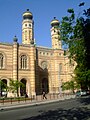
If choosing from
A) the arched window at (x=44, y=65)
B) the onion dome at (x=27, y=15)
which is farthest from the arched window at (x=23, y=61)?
the onion dome at (x=27, y=15)

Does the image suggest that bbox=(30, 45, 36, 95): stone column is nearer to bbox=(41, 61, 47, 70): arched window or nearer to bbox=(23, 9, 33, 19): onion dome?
bbox=(41, 61, 47, 70): arched window

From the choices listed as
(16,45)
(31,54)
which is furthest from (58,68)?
(16,45)

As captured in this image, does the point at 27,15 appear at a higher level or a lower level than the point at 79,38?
higher

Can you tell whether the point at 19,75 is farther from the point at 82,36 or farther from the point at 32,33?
the point at 82,36

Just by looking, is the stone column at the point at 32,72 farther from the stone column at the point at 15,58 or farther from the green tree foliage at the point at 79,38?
the green tree foliage at the point at 79,38

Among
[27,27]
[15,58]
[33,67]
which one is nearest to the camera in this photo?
[15,58]

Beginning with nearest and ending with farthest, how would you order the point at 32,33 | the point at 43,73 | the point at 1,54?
the point at 1,54, the point at 43,73, the point at 32,33

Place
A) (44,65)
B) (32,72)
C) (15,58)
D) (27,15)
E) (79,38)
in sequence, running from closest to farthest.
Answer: (79,38) → (15,58) → (32,72) → (44,65) → (27,15)

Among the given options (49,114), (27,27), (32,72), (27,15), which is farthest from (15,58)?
(49,114)

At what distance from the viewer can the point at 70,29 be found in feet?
63.1

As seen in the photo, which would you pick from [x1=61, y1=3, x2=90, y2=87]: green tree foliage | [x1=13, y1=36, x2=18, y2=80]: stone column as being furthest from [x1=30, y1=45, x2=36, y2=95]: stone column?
[x1=61, y1=3, x2=90, y2=87]: green tree foliage

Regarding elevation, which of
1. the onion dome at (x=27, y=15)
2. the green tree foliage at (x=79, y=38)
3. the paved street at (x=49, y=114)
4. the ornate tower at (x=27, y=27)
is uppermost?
the onion dome at (x=27, y=15)

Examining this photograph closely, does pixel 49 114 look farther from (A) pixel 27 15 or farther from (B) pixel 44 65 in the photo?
(A) pixel 27 15

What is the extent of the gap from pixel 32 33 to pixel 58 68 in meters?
18.8
